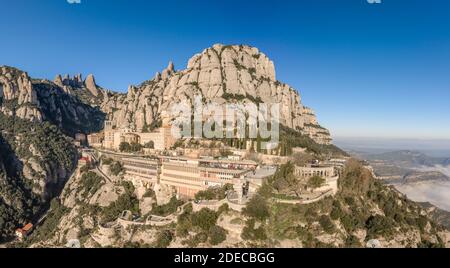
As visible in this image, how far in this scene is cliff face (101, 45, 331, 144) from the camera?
132 m

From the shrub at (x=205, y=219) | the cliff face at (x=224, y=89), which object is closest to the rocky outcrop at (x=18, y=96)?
the cliff face at (x=224, y=89)

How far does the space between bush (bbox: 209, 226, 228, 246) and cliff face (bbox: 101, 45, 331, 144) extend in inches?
3096

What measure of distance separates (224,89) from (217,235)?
89.6 m

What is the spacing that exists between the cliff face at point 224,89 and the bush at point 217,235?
258ft

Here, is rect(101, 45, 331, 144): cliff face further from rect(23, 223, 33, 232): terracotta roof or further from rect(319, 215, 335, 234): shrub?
rect(319, 215, 335, 234): shrub

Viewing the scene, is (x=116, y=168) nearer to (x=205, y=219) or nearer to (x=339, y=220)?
(x=205, y=219)

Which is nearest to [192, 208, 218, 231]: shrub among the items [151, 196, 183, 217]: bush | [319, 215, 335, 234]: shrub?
[151, 196, 183, 217]: bush

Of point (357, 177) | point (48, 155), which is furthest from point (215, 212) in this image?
point (48, 155)

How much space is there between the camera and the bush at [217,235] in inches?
1865

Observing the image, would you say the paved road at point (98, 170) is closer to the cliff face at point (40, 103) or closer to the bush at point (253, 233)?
the cliff face at point (40, 103)

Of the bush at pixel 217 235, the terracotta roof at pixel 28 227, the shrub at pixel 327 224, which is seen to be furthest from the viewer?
the terracotta roof at pixel 28 227

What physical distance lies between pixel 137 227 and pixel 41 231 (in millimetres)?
41097

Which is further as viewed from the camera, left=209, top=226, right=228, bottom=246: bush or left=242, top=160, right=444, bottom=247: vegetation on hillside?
left=209, top=226, right=228, bottom=246: bush

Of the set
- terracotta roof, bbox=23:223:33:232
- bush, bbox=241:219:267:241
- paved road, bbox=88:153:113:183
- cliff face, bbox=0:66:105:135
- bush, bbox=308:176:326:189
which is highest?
cliff face, bbox=0:66:105:135
